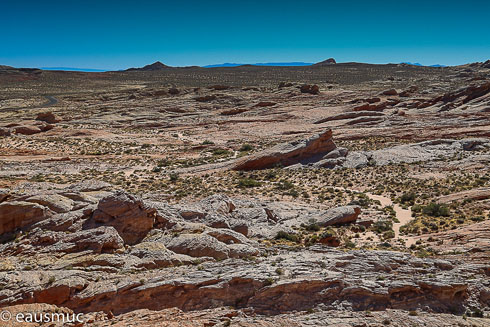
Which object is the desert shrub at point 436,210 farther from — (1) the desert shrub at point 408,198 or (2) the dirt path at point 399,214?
(1) the desert shrub at point 408,198

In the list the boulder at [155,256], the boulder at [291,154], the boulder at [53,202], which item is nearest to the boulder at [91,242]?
the boulder at [155,256]

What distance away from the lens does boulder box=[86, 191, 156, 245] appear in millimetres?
12500

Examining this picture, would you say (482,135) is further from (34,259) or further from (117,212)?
(34,259)

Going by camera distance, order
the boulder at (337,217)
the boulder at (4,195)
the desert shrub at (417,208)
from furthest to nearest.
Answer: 1. the desert shrub at (417,208)
2. the boulder at (337,217)
3. the boulder at (4,195)

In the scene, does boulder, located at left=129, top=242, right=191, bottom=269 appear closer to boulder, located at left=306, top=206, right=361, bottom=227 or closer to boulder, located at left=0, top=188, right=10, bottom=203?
boulder, located at left=0, top=188, right=10, bottom=203

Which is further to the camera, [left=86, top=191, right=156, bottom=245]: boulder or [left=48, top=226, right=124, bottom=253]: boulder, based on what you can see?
[left=86, top=191, right=156, bottom=245]: boulder

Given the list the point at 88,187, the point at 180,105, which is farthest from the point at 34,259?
the point at 180,105

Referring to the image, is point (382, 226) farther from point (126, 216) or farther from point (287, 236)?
point (126, 216)

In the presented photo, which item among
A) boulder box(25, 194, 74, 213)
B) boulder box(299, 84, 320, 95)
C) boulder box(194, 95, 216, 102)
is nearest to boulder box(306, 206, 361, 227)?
boulder box(25, 194, 74, 213)

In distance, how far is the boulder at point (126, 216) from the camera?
12.5 meters

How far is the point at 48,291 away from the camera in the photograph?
28.1ft

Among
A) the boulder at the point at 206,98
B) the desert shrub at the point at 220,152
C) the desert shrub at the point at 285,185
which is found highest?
the boulder at the point at 206,98

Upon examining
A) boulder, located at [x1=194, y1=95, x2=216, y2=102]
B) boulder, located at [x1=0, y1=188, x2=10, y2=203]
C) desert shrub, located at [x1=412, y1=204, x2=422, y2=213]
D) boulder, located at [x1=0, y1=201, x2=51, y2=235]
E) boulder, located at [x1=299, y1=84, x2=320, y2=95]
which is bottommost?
desert shrub, located at [x1=412, y1=204, x2=422, y2=213]

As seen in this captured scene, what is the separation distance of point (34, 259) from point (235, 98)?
75.0 m
